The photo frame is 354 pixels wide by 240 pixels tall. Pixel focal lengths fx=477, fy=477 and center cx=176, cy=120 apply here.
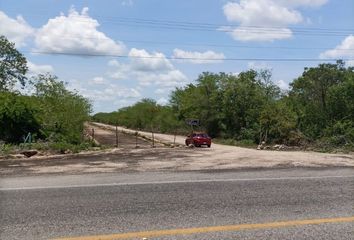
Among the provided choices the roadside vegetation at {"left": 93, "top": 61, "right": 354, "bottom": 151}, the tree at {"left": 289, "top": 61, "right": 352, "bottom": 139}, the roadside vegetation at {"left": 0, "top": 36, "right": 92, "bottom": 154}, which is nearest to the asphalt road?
the roadside vegetation at {"left": 0, "top": 36, "right": 92, "bottom": 154}

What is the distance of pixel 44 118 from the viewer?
94.9 feet

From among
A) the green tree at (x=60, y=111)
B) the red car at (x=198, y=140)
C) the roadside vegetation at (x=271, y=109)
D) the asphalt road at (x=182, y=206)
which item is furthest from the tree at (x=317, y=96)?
the asphalt road at (x=182, y=206)

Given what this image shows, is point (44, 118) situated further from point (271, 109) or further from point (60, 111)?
point (271, 109)

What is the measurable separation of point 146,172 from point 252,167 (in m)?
2.78

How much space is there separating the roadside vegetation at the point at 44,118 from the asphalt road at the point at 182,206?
11.4 m

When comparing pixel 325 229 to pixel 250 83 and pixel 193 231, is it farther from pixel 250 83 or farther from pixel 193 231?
pixel 250 83

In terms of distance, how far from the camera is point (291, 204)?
23.4 ft

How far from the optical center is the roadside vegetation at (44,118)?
78.3 ft

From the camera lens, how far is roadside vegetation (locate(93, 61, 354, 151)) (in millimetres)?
43125

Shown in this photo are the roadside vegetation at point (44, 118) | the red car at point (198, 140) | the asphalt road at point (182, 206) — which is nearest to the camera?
the asphalt road at point (182, 206)

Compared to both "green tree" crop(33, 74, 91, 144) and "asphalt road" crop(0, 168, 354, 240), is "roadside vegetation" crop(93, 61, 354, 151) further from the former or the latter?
"asphalt road" crop(0, 168, 354, 240)

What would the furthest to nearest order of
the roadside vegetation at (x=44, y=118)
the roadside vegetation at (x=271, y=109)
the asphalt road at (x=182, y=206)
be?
the roadside vegetation at (x=271, y=109)
the roadside vegetation at (x=44, y=118)
the asphalt road at (x=182, y=206)

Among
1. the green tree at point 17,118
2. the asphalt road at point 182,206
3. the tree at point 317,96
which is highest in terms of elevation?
the tree at point 317,96

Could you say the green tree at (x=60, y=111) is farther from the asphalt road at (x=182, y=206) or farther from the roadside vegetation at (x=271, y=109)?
the asphalt road at (x=182, y=206)
